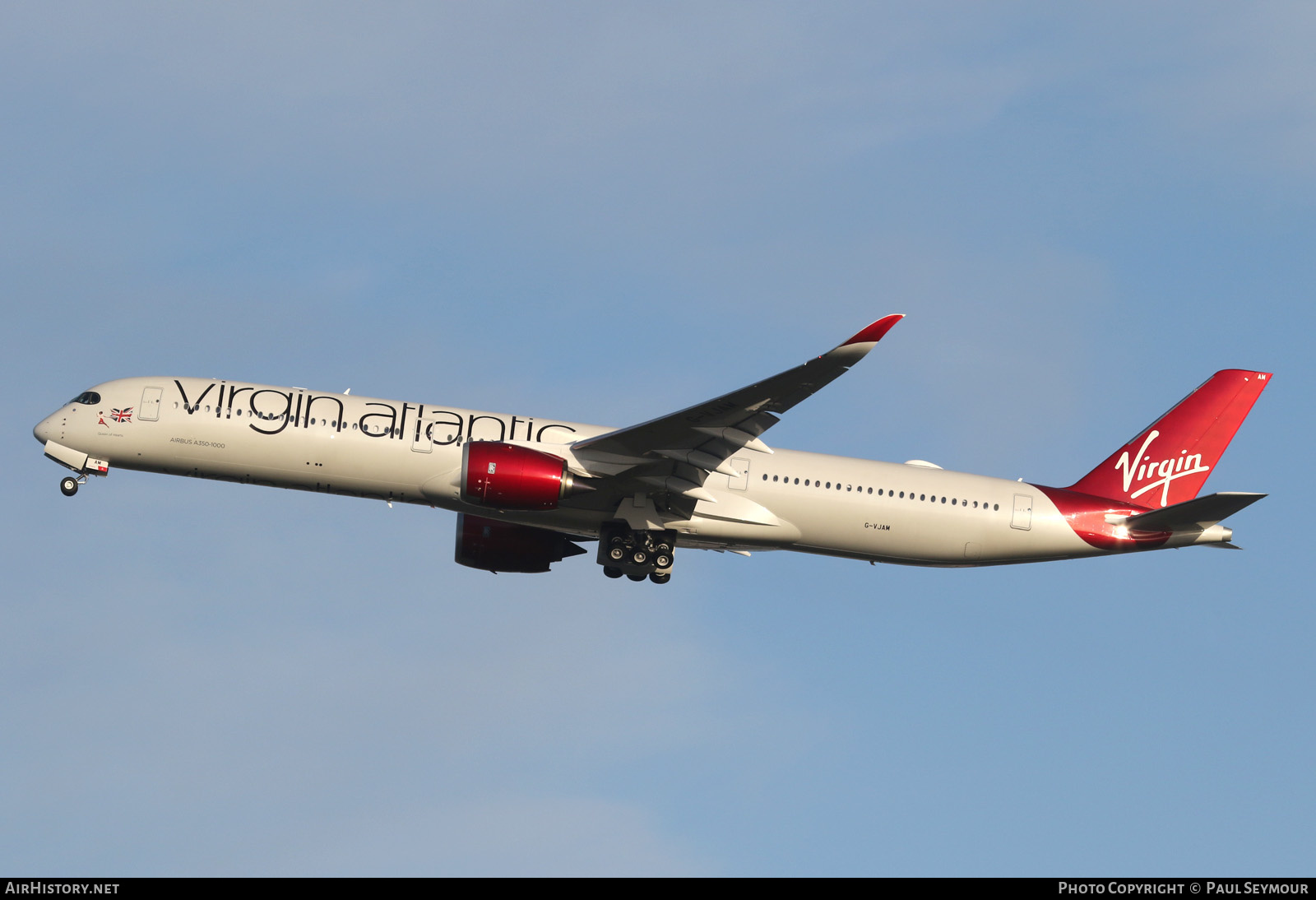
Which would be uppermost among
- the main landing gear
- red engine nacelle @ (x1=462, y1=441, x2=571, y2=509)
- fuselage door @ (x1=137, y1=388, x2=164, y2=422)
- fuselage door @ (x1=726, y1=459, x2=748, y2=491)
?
fuselage door @ (x1=137, y1=388, x2=164, y2=422)

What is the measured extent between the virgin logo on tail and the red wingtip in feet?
46.5

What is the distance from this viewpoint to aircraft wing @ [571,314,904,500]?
34.1 m

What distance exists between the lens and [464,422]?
38188mm

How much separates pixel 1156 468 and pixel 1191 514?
3.93 m

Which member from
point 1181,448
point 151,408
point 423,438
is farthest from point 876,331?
point 151,408


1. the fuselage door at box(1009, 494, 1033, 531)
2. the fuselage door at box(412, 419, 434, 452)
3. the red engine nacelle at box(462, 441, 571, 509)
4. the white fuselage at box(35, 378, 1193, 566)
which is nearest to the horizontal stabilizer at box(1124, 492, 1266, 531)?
the white fuselage at box(35, 378, 1193, 566)

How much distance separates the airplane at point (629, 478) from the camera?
36812mm

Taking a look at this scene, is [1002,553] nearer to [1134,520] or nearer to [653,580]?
[1134,520]

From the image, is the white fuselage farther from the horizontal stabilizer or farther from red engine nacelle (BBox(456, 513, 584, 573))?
red engine nacelle (BBox(456, 513, 584, 573))

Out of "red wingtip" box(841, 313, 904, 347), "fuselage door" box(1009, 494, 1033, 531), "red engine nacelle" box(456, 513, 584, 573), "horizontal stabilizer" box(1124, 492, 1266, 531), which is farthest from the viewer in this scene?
"red engine nacelle" box(456, 513, 584, 573)

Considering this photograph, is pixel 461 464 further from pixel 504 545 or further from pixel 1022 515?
pixel 1022 515

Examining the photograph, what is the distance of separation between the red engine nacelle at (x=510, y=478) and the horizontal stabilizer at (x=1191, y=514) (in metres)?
16.5

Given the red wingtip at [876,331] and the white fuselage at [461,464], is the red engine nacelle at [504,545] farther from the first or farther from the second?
the red wingtip at [876,331]

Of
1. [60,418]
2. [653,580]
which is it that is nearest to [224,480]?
[60,418]
